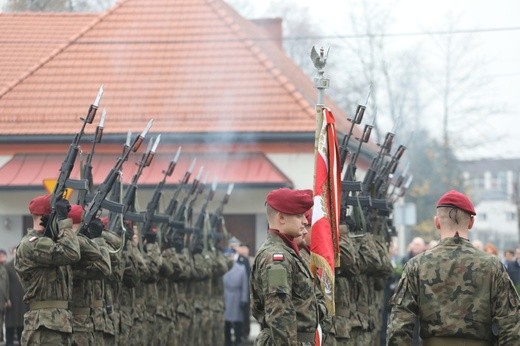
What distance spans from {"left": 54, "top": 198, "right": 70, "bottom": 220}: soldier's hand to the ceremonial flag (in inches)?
99.7

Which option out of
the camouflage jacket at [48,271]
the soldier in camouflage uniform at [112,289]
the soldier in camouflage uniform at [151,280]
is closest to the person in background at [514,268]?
the soldier in camouflage uniform at [151,280]

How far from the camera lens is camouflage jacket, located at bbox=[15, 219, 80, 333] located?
10719 millimetres

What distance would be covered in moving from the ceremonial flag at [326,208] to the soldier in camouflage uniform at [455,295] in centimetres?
94

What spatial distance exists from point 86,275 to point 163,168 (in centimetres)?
1292

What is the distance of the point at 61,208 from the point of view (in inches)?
429

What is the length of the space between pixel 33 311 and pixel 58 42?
1892 cm

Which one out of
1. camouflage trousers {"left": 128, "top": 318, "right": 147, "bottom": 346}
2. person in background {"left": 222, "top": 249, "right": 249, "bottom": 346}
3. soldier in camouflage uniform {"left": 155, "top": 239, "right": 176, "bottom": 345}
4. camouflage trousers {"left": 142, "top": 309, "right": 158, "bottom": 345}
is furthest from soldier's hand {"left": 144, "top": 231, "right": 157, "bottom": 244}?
person in background {"left": 222, "top": 249, "right": 249, "bottom": 346}

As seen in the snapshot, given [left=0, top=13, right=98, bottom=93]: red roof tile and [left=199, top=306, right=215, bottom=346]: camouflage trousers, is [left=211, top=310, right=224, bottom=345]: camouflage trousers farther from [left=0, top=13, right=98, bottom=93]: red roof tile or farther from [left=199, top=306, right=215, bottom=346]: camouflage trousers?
[left=0, top=13, right=98, bottom=93]: red roof tile

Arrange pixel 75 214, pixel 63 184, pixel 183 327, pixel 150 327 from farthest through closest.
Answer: pixel 183 327 < pixel 150 327 < pixel 75 214 < pixel 63 184

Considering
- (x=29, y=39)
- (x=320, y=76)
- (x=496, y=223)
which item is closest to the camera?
(x=320, y=76)

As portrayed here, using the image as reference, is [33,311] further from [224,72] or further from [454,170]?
[454,170]

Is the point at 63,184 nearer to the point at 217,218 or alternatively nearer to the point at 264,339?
the point at 264,339

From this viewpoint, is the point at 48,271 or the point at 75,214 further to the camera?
the point at 75,214

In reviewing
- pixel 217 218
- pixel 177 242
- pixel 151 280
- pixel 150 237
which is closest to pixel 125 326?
pixel 151 280
